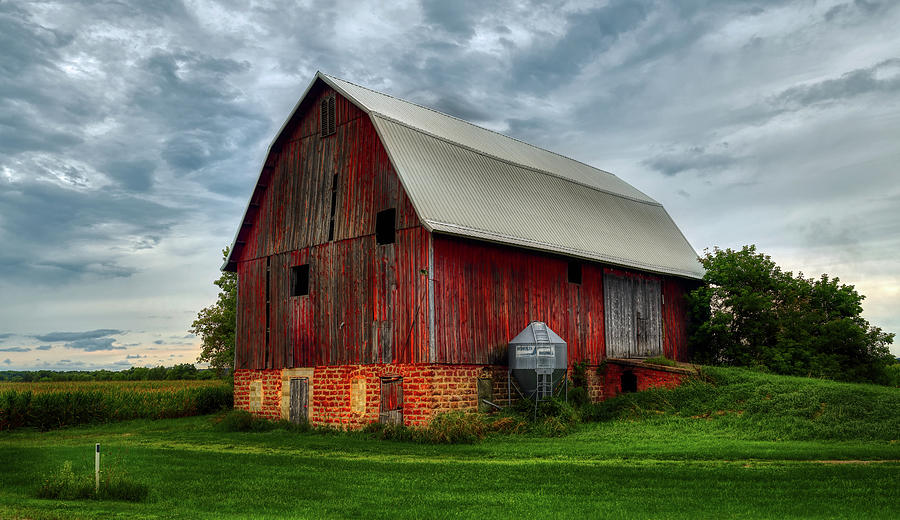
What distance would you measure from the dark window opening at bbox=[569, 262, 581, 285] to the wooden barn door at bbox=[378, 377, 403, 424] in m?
8.09

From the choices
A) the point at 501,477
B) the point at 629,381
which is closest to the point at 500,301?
the point at 629,381

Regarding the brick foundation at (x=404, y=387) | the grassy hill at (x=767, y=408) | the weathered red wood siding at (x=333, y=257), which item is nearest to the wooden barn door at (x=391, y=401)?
the brick foundation at (x=404, y=387)

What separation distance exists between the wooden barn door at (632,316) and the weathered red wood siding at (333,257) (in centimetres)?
957

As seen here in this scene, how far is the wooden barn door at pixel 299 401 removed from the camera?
25.7 meters

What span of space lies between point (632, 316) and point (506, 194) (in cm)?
795

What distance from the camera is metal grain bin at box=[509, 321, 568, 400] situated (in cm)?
2348

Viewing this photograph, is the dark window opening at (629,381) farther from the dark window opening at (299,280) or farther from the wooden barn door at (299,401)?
the dark window opening at (299,280)

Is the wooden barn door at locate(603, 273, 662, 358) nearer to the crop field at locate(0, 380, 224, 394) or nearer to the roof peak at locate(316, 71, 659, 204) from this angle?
the roof peak at locate(316, 71, 659, 204)

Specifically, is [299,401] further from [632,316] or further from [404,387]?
[632,316]

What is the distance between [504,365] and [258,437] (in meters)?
7.89

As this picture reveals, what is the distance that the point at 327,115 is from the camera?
2617cm

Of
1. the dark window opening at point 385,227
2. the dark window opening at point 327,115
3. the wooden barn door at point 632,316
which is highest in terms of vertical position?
the dark window opening at point 327,115

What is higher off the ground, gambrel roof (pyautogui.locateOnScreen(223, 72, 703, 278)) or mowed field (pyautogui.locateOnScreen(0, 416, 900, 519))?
gambrel roof (pyautogui.locateOnScreen(223, 72, 703, 278))

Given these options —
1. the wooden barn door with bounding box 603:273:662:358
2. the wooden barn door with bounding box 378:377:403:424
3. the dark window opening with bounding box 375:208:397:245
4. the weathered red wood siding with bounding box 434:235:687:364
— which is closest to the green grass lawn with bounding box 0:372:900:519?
the wooden barn door with bounding box 378:377:403:424
